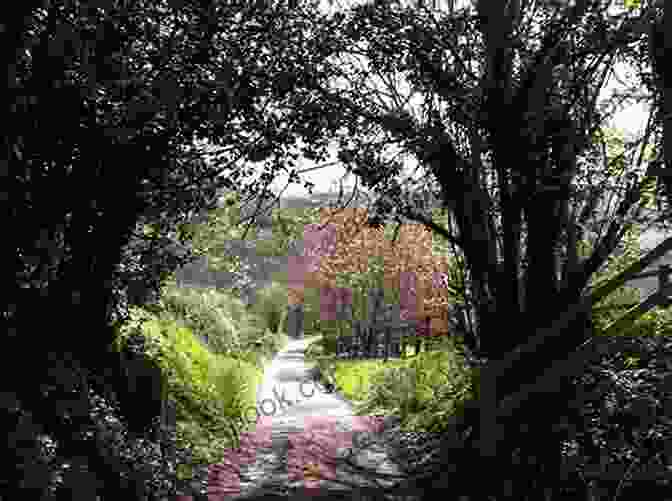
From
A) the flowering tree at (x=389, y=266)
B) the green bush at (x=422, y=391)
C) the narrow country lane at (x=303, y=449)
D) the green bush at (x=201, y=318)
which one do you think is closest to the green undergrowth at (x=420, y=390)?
the green bush at (x=422, y=391)

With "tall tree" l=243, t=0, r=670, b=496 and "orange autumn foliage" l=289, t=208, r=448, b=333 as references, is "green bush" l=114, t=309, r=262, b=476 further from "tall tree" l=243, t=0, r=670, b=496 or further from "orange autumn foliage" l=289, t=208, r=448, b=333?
"orange autumn foliage" l=289, t=208, r=448, b=333

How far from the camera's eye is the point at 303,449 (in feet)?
40.2

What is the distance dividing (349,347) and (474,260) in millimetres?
30458

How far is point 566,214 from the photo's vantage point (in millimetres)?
9250

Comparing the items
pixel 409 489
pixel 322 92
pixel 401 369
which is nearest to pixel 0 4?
pixel 322 92

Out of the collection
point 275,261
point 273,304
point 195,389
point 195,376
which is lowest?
point 195,389

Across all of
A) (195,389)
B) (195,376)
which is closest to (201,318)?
(195,376)

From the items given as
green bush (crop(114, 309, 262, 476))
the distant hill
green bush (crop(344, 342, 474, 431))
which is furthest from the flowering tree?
green bush (crop(114, 309, 262, 476))

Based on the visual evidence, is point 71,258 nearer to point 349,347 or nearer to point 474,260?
point 474,260

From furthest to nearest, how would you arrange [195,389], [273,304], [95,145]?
[273,304], [195,389], [95,145]

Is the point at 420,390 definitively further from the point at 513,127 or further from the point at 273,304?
the point at 273,304

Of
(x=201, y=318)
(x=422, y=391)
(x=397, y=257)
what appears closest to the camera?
(x=422, y=391)

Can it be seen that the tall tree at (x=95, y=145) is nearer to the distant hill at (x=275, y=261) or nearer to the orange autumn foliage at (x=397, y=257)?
the distant hill at (x=275, y=261)

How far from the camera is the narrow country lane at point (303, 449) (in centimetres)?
934
